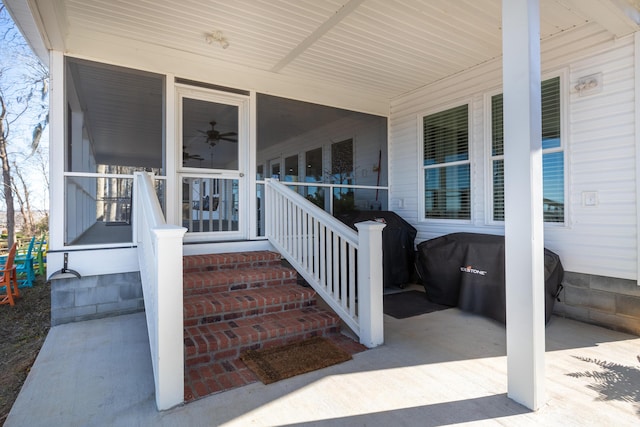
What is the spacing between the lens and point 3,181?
11.0 metres

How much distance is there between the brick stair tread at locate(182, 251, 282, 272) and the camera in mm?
3613

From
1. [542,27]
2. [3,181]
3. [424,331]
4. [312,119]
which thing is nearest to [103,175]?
[312,119]

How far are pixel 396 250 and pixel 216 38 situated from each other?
3602 millimetres

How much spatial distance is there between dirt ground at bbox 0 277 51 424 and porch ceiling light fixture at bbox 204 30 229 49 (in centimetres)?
356

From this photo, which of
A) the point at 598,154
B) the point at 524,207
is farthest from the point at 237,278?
the point at 598,154

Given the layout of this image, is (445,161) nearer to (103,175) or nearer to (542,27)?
(542,27)

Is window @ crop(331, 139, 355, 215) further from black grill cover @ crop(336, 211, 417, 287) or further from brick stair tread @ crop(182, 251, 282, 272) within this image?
brick stair tread @ crop(182, 251, 282, 272)

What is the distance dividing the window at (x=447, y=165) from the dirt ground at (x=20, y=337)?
16.6ft

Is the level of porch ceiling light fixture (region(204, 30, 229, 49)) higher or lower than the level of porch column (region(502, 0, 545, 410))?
higher

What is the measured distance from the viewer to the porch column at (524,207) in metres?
1.98

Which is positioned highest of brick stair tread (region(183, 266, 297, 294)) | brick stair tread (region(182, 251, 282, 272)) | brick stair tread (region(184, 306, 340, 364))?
brick stair tread (region(182, 251, 282, 272))

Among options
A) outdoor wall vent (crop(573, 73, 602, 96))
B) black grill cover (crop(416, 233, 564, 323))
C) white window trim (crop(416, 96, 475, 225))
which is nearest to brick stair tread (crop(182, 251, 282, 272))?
black grill cover (crop(416, 233, 564, 323))

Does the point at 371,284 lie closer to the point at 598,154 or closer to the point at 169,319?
the point at 169,319

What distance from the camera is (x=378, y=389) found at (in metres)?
2.20
